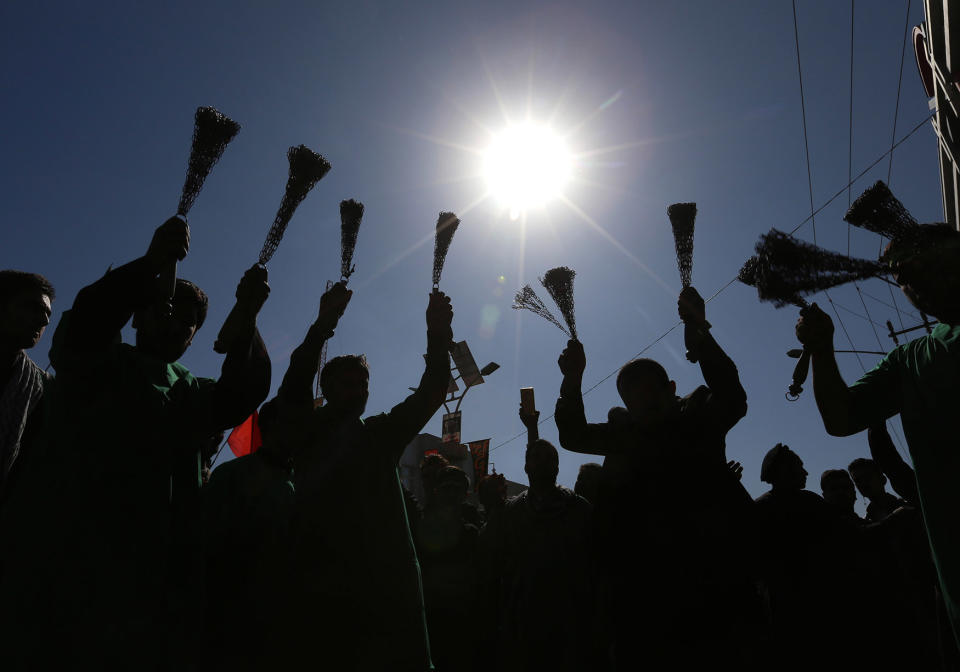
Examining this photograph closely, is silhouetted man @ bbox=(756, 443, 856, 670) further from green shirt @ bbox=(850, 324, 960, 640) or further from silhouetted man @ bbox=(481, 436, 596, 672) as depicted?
green shirt @ bbox=(850, 324, 960, 640)

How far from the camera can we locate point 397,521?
2436mm

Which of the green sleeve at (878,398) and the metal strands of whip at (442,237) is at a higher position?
the metal strands of whip at (442,237)

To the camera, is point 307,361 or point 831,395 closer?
point 831,395

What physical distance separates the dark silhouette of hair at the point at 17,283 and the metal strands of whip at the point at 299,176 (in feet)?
4.01

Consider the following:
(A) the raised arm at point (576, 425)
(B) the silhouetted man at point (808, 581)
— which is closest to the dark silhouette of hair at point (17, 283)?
(A) the raised arm at point (576, 425)

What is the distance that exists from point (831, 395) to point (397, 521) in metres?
1.90

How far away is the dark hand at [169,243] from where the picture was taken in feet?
6.35

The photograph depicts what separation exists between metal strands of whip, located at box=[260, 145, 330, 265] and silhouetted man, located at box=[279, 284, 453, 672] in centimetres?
79

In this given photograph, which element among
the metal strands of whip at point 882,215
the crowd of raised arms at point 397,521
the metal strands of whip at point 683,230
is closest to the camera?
the crowd of raised arms at point 397,521

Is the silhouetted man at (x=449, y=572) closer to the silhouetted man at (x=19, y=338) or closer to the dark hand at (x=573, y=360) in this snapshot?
the dark hand at (x=573, y=360)

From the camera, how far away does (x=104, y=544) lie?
161cm

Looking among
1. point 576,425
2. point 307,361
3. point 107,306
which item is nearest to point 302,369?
point 307,361

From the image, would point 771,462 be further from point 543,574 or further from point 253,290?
point 253,290

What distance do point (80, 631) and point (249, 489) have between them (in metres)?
1.12
